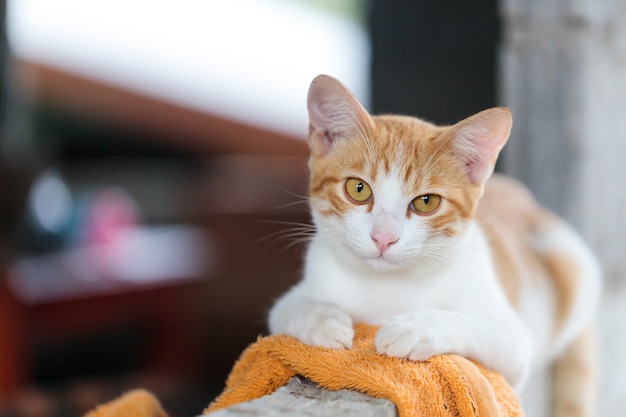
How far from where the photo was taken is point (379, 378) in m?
1.01

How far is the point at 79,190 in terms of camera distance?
4.50m

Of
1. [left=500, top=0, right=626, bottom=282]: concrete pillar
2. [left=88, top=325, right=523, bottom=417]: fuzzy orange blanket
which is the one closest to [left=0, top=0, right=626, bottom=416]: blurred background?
[left=500, top=0, right=626, bottom=282]: concrete pillar

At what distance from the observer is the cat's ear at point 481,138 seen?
47.5 inches

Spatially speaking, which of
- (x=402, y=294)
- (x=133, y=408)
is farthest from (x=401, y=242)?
(x=133, y=408)

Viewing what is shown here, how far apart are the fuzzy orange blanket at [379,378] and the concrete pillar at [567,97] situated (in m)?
1.21

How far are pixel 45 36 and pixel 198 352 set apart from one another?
8.18 feet

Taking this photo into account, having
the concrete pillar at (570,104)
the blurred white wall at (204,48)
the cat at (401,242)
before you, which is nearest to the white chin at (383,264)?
the cat at (401,242)

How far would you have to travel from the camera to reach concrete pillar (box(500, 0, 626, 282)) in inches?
86.0

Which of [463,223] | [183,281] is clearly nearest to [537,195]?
[463,223]

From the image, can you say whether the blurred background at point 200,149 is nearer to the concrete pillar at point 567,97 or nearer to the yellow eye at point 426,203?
the concrete pillar at point 567,97

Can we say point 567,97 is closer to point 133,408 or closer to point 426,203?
point 426,203

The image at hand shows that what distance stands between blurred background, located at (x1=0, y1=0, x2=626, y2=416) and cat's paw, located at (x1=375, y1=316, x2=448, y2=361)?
377mm

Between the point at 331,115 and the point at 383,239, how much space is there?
264mm

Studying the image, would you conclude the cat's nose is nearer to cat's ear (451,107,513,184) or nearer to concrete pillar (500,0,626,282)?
cat's ear (451,107,513,184)
